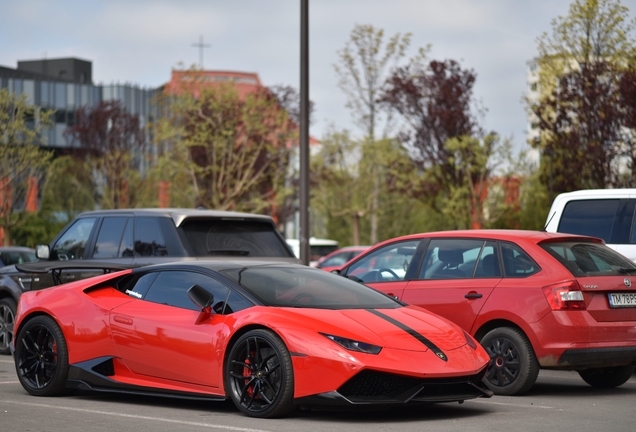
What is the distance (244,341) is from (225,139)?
30.3 metres

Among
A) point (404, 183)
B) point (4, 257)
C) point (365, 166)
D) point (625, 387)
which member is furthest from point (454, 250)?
point (365, 166)

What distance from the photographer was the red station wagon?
29.8ft

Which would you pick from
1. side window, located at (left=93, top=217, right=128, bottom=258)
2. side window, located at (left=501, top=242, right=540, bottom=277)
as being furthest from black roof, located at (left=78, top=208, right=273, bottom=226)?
side window, located at (left=501, top=242, right=540, bottom=277)

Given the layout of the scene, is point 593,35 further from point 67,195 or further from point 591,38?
point 67,195

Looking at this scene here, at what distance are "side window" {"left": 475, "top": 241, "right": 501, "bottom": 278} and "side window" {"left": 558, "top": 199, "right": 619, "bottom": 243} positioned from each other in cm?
245

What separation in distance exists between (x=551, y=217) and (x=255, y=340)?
579cm

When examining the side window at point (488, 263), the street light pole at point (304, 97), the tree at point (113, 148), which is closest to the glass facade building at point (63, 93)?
the tree at point (113, 148)

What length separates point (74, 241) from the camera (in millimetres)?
12703

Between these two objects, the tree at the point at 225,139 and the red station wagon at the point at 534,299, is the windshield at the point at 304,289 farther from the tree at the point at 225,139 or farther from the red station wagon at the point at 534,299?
the tree at the point at 225,139

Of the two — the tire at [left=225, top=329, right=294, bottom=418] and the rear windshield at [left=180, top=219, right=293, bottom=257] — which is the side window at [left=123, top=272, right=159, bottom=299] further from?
the rear windshield at [left=180, top=219, right=293, bottom=257]

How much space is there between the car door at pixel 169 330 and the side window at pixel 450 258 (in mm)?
3001

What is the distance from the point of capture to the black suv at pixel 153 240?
11281 millimetres

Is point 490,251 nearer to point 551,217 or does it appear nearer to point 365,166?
point 551,217

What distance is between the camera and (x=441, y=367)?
23.7 ft
